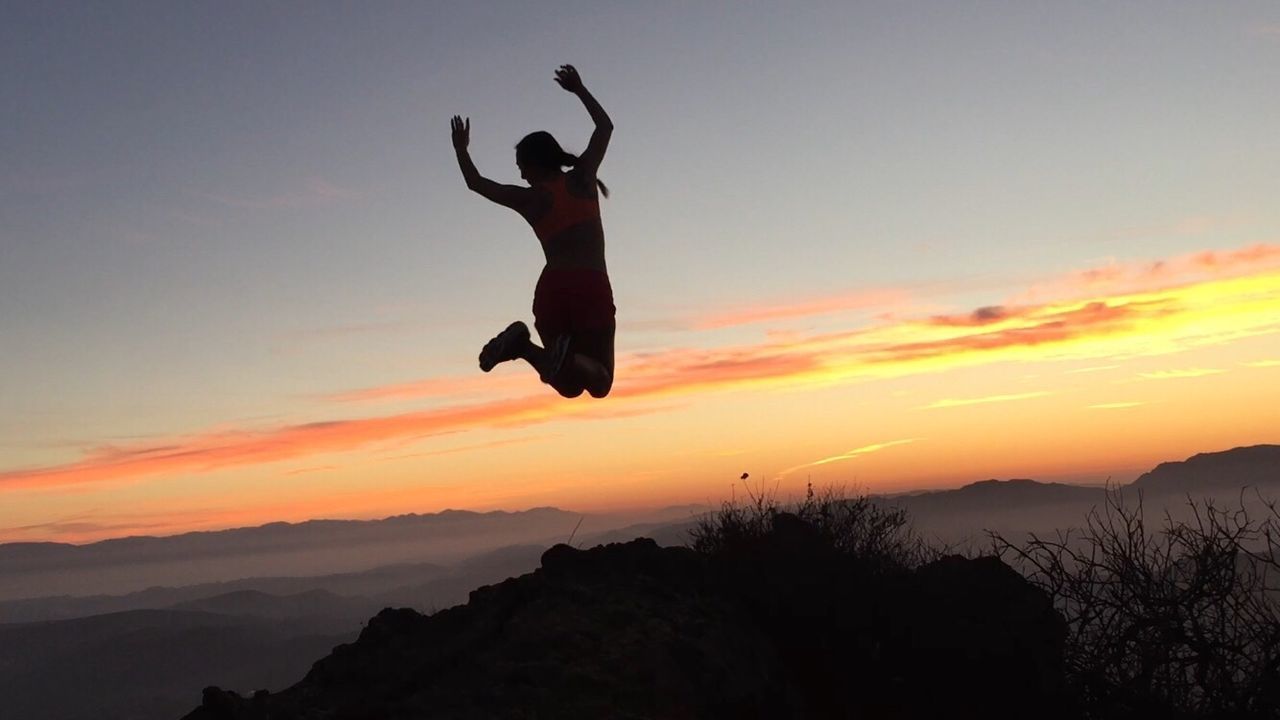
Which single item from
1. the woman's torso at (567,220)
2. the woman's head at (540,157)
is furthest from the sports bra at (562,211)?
the woman's head at (540,157)

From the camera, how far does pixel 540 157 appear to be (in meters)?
6.54

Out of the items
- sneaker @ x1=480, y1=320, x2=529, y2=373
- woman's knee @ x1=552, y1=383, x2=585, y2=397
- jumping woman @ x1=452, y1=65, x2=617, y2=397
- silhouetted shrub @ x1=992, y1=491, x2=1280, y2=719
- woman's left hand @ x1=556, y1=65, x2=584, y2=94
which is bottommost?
silhouetted shrub @ x1=992, y1=491, x2=1280, y2=719

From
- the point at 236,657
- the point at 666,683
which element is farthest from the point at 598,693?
the point at 236,657

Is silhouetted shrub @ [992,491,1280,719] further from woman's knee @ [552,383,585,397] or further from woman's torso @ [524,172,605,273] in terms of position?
woman's torso @ [524,172,605,273]

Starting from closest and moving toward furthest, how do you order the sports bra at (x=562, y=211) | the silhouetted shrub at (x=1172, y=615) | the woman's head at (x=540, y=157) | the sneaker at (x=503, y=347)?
the silhouetted shrub at (x=1172, y=615) → the sneaker at (x=503, y=347) → the sports bra at (x=562, y=211) → the woman's head at (x=540, y=157)

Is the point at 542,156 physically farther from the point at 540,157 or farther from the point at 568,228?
the point at 568,228

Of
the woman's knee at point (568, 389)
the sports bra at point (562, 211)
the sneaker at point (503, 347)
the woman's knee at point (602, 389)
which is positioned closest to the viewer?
the sneaker at point (503, 347)

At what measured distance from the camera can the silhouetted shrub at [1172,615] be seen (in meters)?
5.70

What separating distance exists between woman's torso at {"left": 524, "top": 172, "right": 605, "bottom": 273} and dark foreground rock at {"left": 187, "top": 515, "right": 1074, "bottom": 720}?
2273 mm

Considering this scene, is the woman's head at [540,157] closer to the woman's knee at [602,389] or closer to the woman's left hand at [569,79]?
the woman's left hand at [569,79]

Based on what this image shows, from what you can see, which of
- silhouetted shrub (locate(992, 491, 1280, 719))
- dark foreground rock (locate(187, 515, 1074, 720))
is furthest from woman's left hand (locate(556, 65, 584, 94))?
silhouetted shrub (locate(992, 491, 1280, 719))

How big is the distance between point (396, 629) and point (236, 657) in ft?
639

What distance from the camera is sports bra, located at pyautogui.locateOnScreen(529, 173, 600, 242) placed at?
21.0ft

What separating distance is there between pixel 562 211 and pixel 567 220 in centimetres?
7
